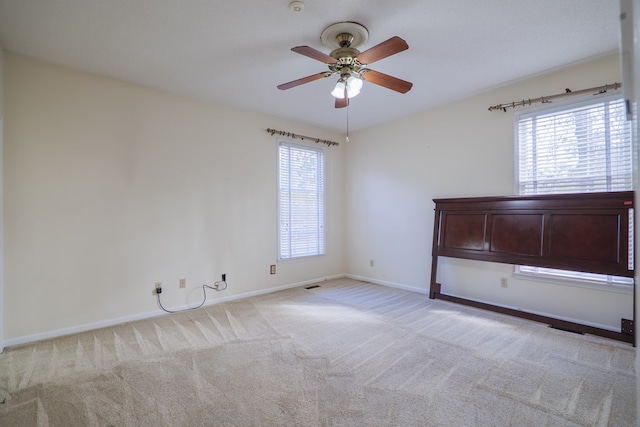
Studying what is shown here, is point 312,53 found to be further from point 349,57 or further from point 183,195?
point 183,195

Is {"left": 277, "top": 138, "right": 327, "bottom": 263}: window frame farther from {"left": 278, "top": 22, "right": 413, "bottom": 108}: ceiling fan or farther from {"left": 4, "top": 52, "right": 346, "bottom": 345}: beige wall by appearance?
{"left": 278, "top": 22, "right": 413, "bottom": 108}: ceiling fan

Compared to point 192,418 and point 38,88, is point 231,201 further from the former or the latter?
point 192,418

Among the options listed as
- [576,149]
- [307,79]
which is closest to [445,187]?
[576,149]

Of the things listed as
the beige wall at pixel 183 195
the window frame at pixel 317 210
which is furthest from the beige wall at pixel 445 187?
the window frame at pixel 317 210

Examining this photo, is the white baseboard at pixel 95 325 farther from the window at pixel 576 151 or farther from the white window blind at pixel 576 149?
the white window blind at pixel 576 149

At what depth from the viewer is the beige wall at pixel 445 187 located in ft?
10.0

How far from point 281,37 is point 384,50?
0.89 m

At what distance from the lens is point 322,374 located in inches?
86.9

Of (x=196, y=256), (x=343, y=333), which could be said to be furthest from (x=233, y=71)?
(x=343, y=333)

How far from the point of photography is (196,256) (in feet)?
12.4

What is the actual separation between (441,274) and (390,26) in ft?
9.96

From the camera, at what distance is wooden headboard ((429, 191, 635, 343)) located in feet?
8.90

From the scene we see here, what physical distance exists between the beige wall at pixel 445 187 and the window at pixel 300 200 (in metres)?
0.65

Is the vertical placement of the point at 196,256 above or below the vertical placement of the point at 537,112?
below
